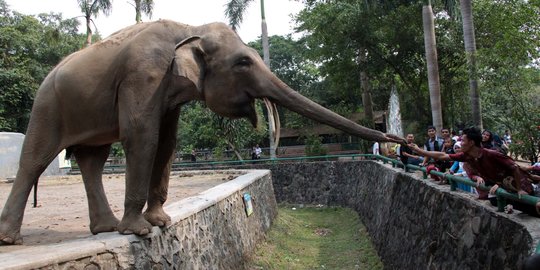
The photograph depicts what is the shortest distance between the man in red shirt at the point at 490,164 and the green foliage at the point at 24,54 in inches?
1032

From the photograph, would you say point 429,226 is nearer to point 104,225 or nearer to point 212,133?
point 104,225

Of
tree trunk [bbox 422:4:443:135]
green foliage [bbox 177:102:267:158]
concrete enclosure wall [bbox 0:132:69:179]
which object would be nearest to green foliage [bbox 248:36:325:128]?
green foliage [bbox 177:102:267:158]

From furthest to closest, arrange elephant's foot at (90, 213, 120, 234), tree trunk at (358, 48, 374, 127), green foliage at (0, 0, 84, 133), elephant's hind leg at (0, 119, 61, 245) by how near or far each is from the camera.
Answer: green foliage at (0, 0, 84, 133)
tree trunk at (358, 48, 374, 127)
elephant's foot at (90, 213, 120, 234)
elephant's hind leg at (0, 119, 61, 245)

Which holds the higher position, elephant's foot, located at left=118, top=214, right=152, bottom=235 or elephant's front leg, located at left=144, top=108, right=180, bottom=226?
elephant's front leg, located at left=144, top=108, right=180, bottom=226

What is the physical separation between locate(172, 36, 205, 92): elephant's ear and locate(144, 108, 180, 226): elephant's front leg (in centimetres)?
53

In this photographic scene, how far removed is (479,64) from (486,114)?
13168 mm

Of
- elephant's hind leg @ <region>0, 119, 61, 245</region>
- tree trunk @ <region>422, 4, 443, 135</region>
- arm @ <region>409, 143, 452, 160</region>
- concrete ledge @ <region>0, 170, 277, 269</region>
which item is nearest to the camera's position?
concrete ledge @ <region>0, 170, 277, 269</region>

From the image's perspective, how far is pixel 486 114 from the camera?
22078 mm

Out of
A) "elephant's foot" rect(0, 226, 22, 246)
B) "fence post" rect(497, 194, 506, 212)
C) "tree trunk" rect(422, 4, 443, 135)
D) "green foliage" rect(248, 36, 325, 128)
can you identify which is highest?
"green foliage" rect(248, 36, 325, 128)

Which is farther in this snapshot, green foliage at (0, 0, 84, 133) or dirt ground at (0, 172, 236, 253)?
green foliage at (0, 0, 84, 133)

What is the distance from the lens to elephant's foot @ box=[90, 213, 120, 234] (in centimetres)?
495

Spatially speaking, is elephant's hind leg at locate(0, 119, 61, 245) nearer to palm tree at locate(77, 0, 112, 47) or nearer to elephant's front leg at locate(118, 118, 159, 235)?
elephant's front leg at locate(118, 118, 159, 235)

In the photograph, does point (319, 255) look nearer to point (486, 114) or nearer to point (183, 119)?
point (486, 114)

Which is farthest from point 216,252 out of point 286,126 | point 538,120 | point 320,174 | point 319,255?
point 286,126
